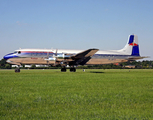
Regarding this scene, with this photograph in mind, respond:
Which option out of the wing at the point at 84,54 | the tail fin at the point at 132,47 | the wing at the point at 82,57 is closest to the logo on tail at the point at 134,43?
the tail fin at the point at 132,47

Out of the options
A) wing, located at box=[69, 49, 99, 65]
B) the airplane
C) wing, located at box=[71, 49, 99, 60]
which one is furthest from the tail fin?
wing, located at box=[71, 49, 99, 60]

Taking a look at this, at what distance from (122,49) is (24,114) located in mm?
45695

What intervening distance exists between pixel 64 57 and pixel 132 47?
21253 millimetres

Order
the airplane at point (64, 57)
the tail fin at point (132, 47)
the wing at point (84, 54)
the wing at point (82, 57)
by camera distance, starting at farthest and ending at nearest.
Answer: the tail fin at point (132, 47) → the airplane at point (64, 57) → the wing at point (82, 57) → the wing at point (84, 54)

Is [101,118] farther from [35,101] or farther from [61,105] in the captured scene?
[35,101]

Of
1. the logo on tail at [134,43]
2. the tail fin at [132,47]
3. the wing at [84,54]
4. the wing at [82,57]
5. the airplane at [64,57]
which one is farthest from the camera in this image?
the logo on tail at [134,43]

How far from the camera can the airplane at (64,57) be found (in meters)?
37.6

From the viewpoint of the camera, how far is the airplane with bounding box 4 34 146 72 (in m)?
37.6

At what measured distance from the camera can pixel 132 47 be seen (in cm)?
5075

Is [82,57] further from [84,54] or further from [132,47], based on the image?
[132,47]

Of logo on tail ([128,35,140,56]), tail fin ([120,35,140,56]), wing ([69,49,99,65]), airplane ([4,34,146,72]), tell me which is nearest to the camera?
wing ([69,49,99,65])

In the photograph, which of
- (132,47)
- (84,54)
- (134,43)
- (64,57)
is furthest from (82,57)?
(134,43)

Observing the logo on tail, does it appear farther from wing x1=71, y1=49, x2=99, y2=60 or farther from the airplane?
wing x1=71, y1=49, x2=99, y2=60

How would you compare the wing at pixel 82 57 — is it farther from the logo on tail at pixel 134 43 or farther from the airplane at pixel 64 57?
the logo on tail at pixel 134 43
